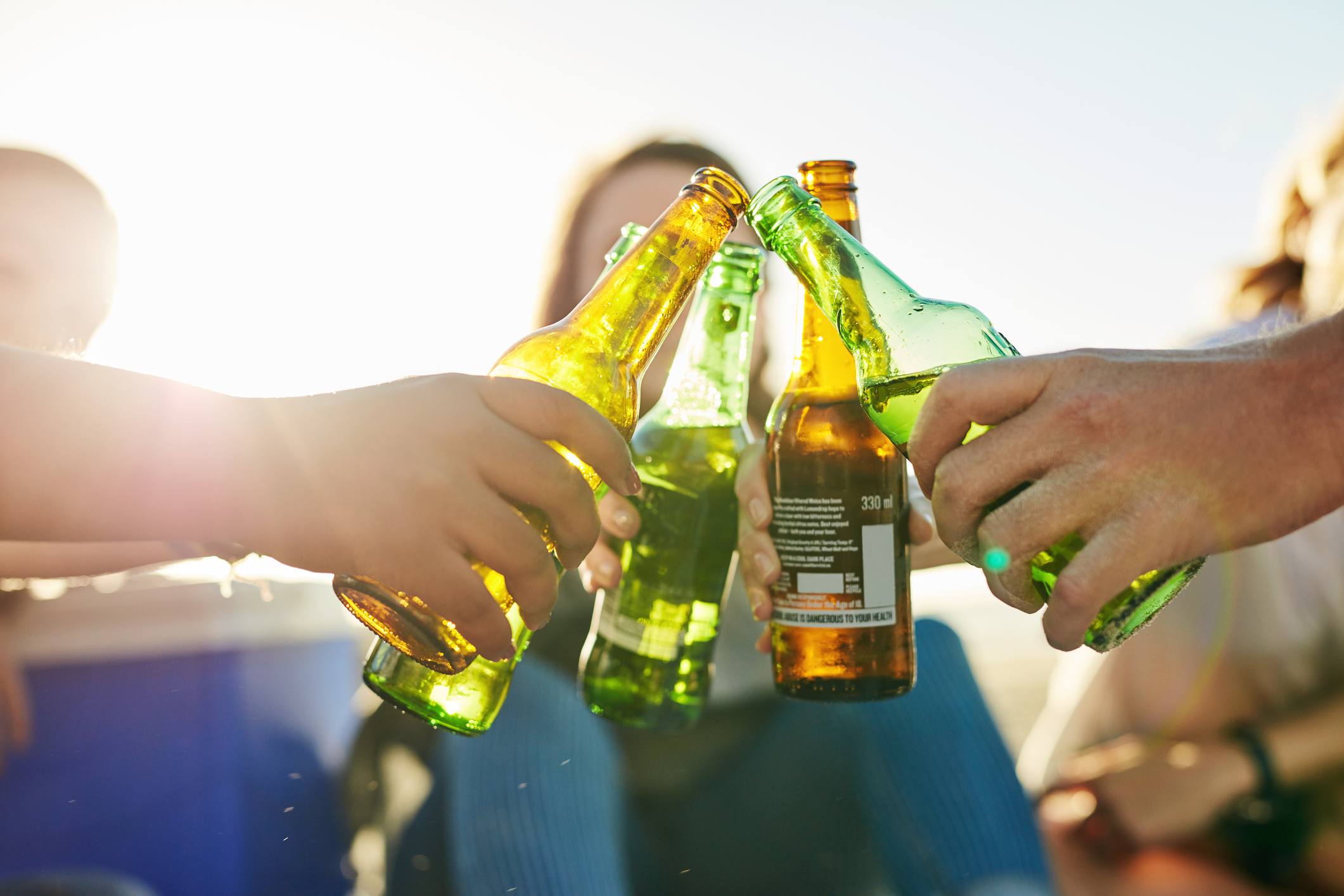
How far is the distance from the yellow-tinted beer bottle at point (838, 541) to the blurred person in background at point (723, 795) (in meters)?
0.10

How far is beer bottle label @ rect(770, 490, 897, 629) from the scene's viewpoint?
3.04 ft

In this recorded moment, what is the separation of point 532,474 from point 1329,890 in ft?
5.80

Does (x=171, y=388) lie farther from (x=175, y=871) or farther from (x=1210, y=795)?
(x=1210, y=795)

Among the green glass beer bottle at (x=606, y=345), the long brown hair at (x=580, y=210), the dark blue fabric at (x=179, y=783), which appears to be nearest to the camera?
the green glass beer bottle at (x=606, y=345)

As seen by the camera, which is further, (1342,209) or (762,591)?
(1342,209)

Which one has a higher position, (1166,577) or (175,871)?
(1166,577)

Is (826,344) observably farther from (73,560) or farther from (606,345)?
(73,560)

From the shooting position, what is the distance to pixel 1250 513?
2.49 ft

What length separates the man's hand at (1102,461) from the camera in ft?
2.32

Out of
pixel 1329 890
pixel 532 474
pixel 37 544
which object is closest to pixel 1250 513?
pixel 532 474

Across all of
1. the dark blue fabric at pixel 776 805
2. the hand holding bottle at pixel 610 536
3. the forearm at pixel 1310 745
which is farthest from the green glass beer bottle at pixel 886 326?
the forearm at pixel 1310 745

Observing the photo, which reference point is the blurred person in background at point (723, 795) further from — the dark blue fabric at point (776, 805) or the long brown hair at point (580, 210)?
the long brown hair at point (580, 210)

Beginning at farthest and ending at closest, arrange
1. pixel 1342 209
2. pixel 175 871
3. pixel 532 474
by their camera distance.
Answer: pixel 1342 209, pixel 175 871, pixel 532 474

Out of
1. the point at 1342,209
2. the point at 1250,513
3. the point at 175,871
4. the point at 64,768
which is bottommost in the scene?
the point at 175,871
